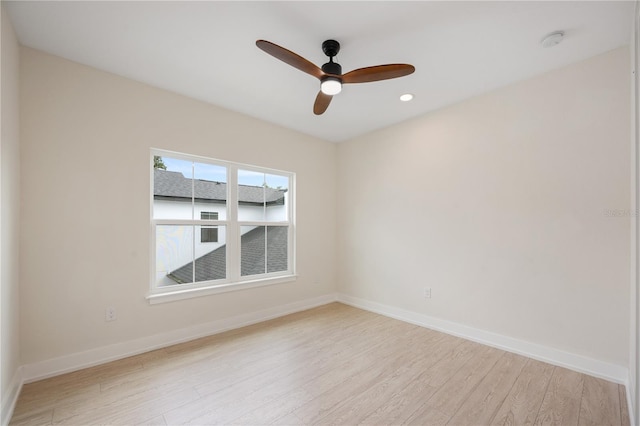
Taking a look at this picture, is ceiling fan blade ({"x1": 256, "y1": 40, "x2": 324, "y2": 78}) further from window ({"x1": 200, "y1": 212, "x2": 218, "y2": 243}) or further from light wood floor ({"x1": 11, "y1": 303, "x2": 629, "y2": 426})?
light wood floor ({"x1": 11, "y1": 303, "x2": 629, "y2": 426})

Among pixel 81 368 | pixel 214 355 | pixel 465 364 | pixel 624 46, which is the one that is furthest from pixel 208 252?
pixel 624 46

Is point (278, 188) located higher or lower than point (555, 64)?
lower

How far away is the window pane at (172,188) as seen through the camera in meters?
3.03

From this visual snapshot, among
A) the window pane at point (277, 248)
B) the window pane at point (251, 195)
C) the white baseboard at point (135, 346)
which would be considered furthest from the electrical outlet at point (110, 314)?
the window pane at point (277, 248)

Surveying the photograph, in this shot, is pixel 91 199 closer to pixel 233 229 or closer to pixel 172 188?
pixel 172 188

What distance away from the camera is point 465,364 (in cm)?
255

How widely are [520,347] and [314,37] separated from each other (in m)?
3.40

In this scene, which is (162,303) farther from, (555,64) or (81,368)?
(555,64)

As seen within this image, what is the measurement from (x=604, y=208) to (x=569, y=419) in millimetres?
1666

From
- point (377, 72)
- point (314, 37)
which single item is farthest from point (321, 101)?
point (377, 72)

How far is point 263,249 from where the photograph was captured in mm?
3939

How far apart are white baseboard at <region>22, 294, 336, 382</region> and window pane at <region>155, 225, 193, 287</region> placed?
1.81ft

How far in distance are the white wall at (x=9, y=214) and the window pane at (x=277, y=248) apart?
2.46m

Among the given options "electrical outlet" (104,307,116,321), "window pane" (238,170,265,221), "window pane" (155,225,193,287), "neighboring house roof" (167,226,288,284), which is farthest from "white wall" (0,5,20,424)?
"window pane" (238,170,265,221)
